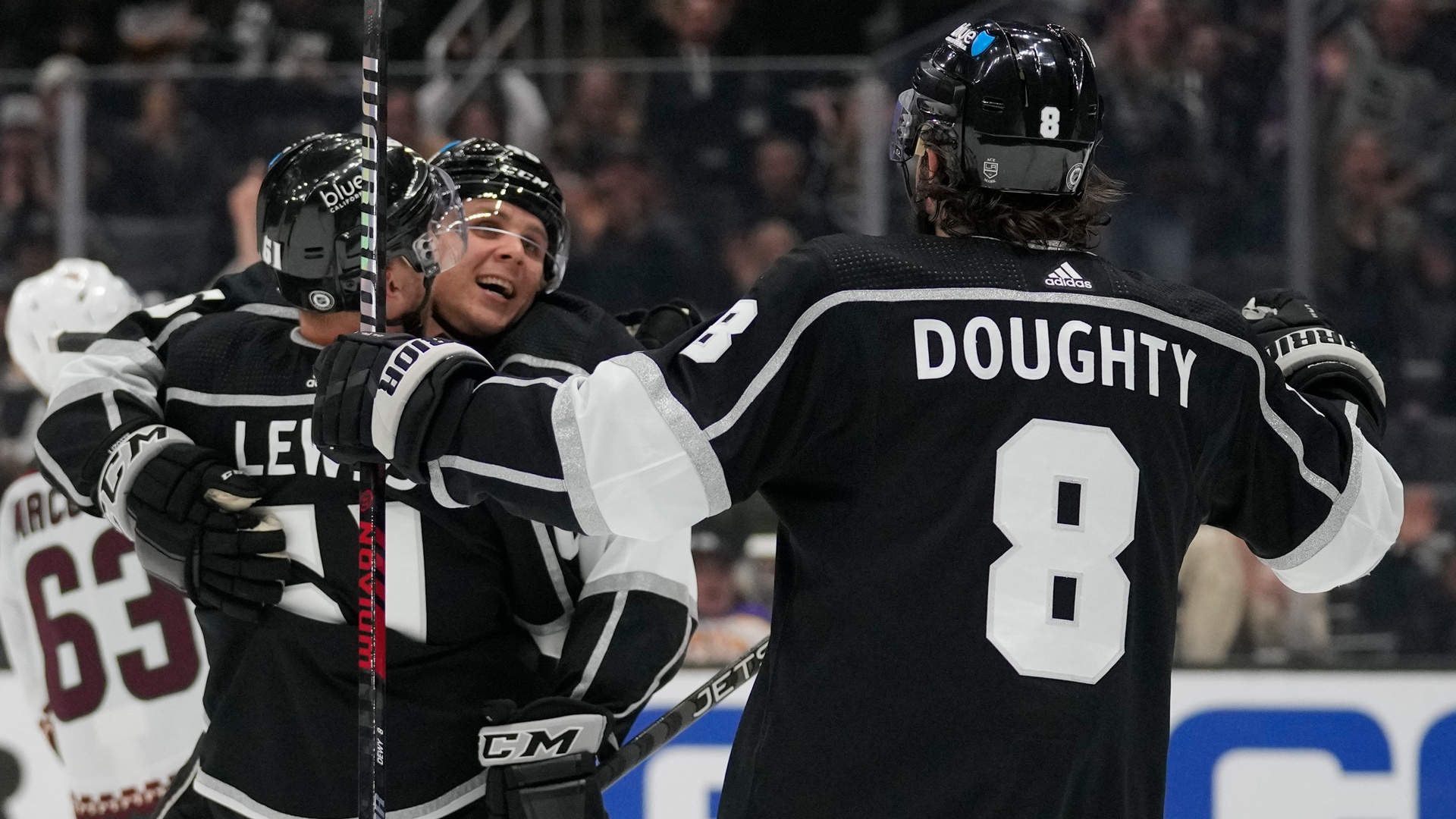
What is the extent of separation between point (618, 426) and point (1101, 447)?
48 cm

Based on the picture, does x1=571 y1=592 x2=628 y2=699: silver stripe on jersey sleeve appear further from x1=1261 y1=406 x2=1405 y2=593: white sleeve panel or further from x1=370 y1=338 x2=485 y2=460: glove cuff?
x1=1261 y1=406 x2=1405 y2=593: white sleeve panel

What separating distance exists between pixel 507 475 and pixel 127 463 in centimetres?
66

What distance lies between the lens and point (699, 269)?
5465 mm

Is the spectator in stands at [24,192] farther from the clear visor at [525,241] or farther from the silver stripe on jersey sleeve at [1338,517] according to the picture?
the silver stripe on jersey sleeve at [1338,517]

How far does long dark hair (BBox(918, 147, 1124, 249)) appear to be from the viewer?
5.98 feet

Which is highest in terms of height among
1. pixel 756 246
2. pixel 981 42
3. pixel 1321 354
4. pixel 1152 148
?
pixel 981 42

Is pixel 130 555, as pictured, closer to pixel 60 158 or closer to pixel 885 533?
pixel 885 533

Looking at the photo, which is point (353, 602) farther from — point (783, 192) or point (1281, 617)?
point (783, 192)

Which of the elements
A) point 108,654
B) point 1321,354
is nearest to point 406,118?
point 108,654

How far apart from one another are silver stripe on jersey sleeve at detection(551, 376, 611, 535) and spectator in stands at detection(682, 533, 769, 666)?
2.71 metres

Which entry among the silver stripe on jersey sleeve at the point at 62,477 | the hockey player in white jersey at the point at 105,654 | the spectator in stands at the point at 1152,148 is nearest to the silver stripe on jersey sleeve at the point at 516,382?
the silver stripe on jersey sleeve at the point at 62,477

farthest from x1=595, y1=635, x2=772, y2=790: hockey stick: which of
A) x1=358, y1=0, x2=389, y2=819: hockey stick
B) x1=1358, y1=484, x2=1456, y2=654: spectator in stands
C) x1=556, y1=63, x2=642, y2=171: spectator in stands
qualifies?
x1=556, y1=63, x2=642, y2=171: spectator in stands

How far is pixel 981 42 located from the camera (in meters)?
1.84

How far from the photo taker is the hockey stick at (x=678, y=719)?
2.22m
